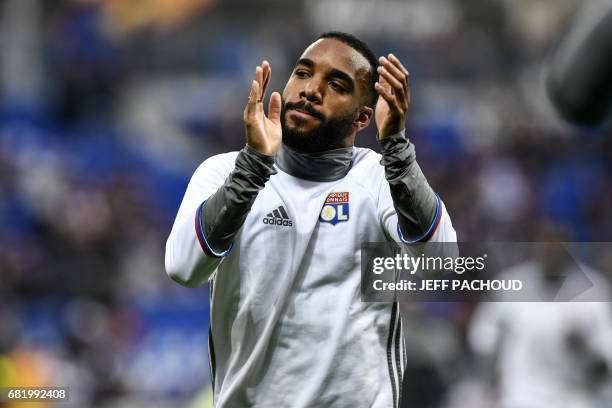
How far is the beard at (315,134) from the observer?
10.5 feet

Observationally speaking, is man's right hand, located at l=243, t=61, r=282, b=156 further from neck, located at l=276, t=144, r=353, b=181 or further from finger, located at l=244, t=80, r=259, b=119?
neck, located at l=276, t=144, r=353, b=181

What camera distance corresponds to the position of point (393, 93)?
2.95 meters

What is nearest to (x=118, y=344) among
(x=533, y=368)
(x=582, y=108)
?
(x=533, y=368)

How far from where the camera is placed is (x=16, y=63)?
12.6m

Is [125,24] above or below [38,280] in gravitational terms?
above

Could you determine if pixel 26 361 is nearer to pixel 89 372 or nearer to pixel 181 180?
pixel 89 372

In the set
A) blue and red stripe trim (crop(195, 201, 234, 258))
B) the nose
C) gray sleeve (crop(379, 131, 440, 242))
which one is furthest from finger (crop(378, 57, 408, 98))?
blue and red stripe trim (crop(195, 201, 234, 258))

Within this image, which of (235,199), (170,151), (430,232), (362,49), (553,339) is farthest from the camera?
(170,151)

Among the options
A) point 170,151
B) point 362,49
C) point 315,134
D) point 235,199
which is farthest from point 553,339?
point 170,151

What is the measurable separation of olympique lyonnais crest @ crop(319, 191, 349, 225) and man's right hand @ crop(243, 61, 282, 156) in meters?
0.28

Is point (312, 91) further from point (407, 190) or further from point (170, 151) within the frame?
point (170, 151)

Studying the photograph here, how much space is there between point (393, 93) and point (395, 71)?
7 centimetres

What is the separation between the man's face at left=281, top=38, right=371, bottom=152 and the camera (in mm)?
3201

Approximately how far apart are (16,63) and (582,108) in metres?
12.4
